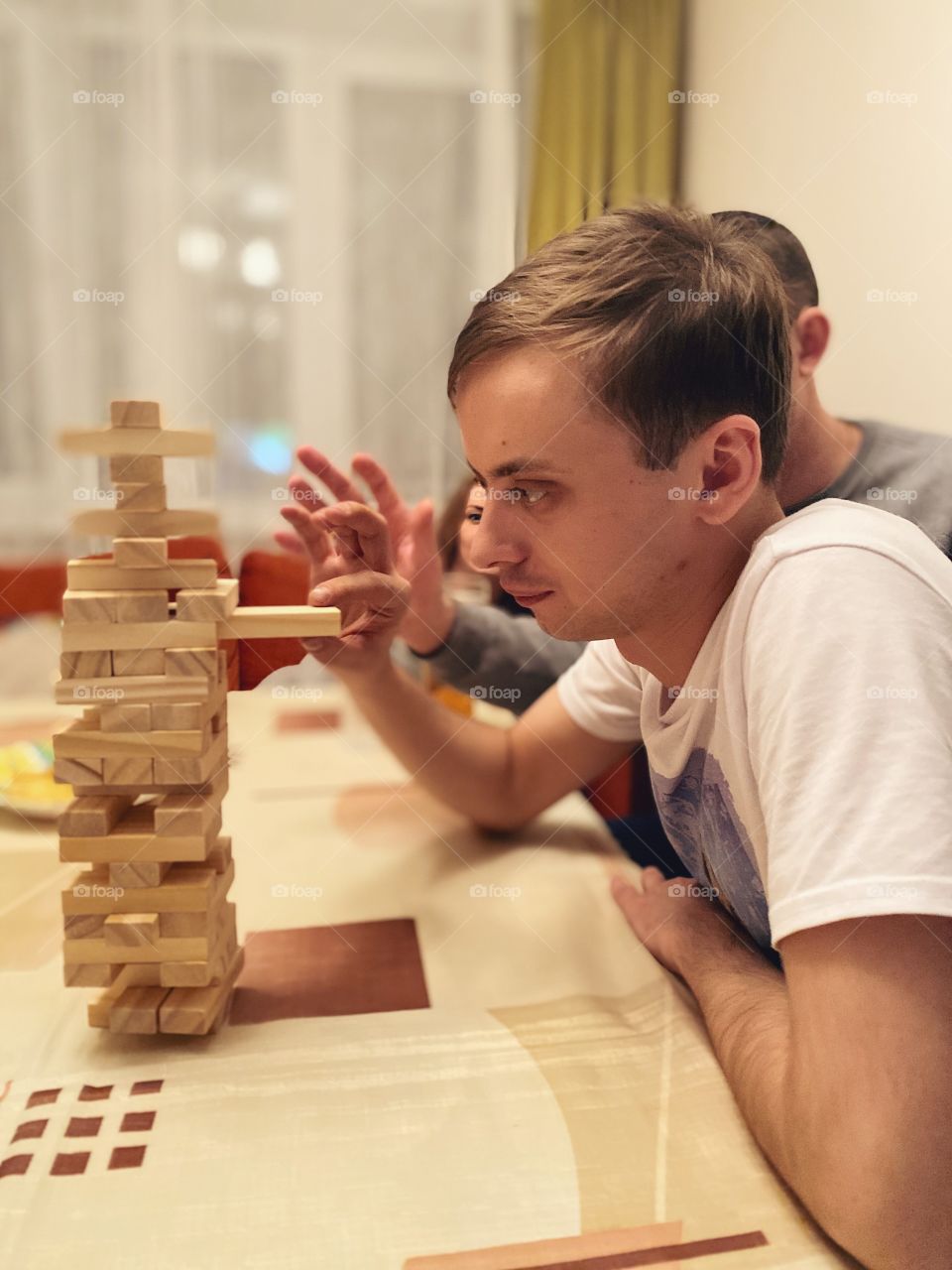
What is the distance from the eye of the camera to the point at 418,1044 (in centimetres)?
70

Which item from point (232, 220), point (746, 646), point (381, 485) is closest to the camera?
point (746, 646)

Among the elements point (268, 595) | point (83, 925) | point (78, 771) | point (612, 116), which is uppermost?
point (612, 116)

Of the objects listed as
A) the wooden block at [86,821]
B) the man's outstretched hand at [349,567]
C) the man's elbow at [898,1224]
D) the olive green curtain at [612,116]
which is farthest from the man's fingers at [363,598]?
the man's elbow at [898,1224]

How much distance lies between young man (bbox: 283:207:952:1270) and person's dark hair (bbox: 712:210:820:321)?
0.05m

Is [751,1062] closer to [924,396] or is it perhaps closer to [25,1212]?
[25,1212]

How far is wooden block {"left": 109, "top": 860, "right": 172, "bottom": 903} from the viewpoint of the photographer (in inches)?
27.2

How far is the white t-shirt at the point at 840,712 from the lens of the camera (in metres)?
0.50

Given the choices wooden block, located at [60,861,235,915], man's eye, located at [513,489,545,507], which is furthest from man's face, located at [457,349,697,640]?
wooden block, located at [60,861,235,915]

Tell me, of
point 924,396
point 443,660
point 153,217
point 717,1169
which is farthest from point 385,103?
point 717,1169

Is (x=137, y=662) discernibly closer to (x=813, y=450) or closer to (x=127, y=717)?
(x=127, y=717)

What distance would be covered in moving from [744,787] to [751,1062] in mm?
177

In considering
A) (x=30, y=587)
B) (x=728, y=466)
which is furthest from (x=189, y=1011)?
(x=30, y=587)

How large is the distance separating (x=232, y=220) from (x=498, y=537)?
1.72 m

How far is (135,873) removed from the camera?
0.69m
